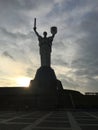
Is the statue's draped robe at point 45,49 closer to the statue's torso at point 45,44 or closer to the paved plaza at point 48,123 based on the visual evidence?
the statue's torso at point 45,44

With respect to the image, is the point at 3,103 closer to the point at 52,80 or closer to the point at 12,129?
the point at 52,80

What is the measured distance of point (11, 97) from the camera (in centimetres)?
3816

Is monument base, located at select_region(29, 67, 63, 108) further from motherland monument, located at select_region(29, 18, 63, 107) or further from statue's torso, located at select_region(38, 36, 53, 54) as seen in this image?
statue's torso, located at select_region(38, 36, 53, 54)

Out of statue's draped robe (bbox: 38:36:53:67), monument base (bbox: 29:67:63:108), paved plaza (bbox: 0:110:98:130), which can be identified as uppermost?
statue's draped robe (bbox: 38:36:53:67)

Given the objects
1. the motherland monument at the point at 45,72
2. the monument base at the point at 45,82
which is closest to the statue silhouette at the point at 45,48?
the motherland monument at the point at 45,72

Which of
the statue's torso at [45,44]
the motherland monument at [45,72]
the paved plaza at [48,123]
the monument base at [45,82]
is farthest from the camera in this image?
the statue's torso at [45,44]

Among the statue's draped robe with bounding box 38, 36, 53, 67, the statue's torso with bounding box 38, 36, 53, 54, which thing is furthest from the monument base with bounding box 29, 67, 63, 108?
the statue's torso with bounding box 38, 36, 53, 54

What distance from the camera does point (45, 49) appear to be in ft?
153

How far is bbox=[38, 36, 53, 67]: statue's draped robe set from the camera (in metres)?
46.6

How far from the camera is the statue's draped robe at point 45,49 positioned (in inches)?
1836

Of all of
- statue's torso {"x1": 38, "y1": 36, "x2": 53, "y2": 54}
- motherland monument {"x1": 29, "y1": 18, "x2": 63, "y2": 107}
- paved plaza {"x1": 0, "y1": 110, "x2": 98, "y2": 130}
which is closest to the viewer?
paved plaza {"x1": 0, "y1": 110, "x2": 98, "y2": 130}

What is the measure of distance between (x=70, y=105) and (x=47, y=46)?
13441 mm

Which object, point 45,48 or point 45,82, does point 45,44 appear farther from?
point 45,82

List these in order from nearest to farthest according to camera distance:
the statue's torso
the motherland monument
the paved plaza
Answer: the paved plaza → the motherland monument → the statue's torso
